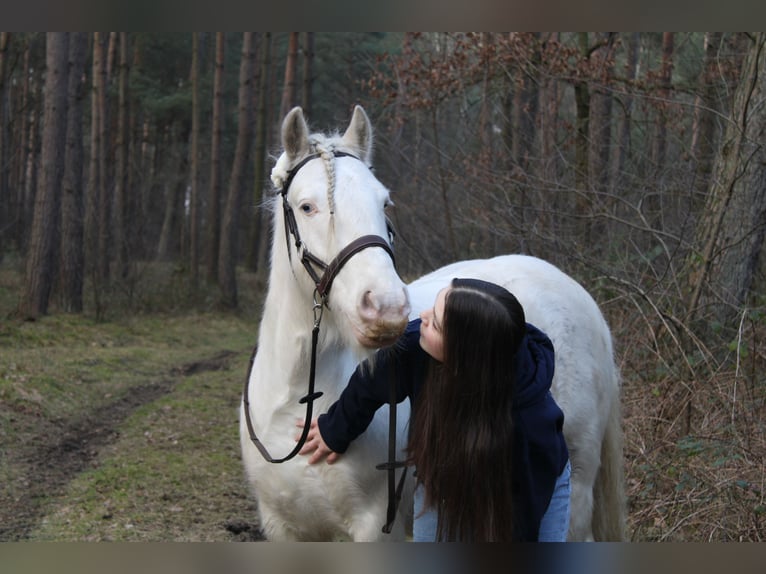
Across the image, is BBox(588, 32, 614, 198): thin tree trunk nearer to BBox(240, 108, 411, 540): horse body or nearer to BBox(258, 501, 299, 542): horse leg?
BBox(240, 108, 411, 540): horse body

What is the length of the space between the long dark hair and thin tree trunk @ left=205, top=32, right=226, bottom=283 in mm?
15182

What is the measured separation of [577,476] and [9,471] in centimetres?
452

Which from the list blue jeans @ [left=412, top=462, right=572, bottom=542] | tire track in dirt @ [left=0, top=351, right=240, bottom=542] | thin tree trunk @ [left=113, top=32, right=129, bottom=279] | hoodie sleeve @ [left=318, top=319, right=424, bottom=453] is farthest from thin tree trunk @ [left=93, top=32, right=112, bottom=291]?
blue jeans @ [left=412, top=462, right=572, bottom=542]

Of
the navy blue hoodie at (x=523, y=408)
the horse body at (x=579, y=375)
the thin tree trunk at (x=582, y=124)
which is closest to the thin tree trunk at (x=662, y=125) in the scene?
the thin tree trunk at (x=582, y=124)

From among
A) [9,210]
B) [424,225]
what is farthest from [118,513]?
[9,210]

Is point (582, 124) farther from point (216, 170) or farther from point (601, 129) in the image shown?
point (216, 170)

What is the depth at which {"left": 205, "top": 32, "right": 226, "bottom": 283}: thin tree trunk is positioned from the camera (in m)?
17.0

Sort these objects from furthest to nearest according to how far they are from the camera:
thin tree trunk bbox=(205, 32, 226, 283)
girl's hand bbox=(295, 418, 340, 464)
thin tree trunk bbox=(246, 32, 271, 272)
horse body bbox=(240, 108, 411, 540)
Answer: thin tree trunk bbox=(246, 32, 271, 272)
thin tree trunk bbox=(205, 32, 226, 283)
girl's hand bbox=(295, 418, 340, 464)
horse body bbox=(240, 108, 411, 540)

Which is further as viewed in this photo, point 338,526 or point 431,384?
point 338,526

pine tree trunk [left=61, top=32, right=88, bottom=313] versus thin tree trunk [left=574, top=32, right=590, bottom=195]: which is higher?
thin tree trunk [left=574, top=32, right=590, bottom=195]

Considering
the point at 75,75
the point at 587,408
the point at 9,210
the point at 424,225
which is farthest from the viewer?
the point at 9,210

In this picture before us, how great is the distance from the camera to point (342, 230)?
2.76 metres
